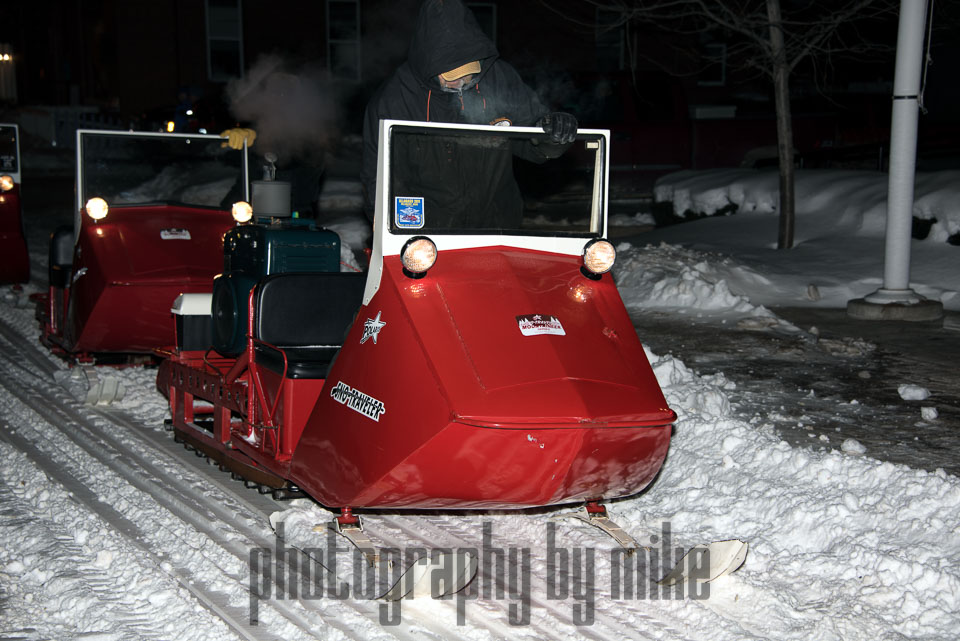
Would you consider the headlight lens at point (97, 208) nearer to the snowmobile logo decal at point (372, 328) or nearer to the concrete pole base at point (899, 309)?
the snowmobile logo decal at point (372, 328)

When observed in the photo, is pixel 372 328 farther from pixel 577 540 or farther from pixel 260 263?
pixel 260 263

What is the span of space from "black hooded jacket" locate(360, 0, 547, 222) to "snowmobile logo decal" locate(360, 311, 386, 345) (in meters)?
0.71

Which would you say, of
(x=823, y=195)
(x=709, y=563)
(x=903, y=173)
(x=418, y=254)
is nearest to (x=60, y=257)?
(x=418, y=254)

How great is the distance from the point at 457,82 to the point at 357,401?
1.57 m

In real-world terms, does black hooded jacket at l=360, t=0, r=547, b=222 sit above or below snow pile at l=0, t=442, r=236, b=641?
above

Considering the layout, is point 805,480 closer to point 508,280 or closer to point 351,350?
point 508,280

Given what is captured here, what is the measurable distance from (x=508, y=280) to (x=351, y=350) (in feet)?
2.30

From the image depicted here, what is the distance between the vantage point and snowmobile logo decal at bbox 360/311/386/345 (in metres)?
4.02

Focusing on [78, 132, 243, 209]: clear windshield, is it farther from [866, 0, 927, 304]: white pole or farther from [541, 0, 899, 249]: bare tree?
[866, 0, 927, 304]: white pole

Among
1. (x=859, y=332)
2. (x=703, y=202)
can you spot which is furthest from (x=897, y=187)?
(x=703, y=202)

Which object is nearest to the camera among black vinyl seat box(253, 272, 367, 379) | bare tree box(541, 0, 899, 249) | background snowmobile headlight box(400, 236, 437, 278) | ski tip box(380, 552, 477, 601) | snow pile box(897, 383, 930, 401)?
ski tip box(380, 552, 477, 601)

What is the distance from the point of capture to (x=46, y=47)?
34.7m

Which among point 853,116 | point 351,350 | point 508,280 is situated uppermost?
point 853,116

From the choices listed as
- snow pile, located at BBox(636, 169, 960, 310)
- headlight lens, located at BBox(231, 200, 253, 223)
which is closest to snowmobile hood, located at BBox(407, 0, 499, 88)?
headlight lens, located at BBox(231, 200, 253, 223)
